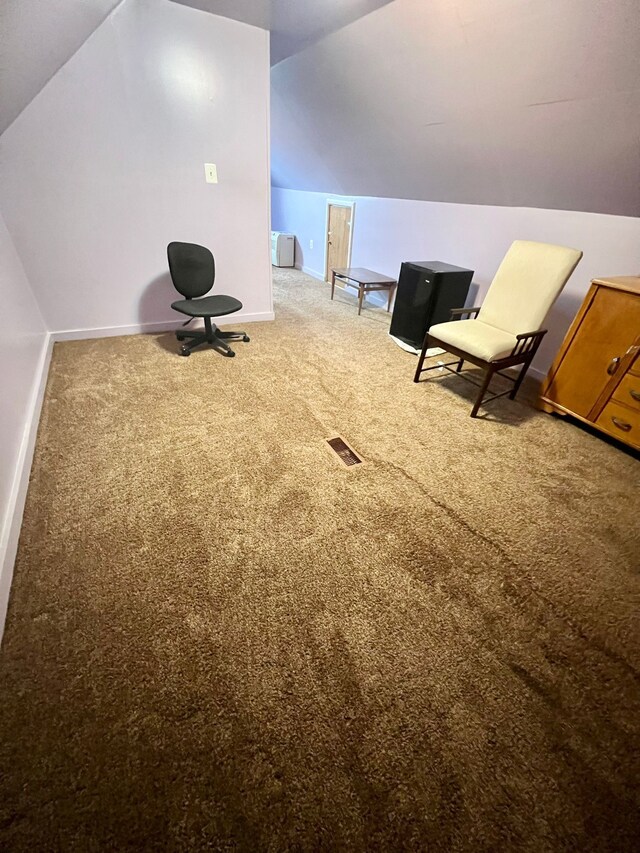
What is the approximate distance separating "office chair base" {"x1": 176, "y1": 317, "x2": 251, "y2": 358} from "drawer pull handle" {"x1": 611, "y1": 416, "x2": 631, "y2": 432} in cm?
276

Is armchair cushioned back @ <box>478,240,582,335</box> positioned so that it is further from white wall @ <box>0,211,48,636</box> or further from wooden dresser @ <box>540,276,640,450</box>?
white wall @ <box>0,211,48,636</box>

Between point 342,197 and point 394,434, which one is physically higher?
point 342,197

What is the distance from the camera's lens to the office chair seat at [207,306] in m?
2.70

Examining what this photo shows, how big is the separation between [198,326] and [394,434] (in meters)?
2.47

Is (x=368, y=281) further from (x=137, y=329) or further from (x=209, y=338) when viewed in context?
(x=137, y=329)

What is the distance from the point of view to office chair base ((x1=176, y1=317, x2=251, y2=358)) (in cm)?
299

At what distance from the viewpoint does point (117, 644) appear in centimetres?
112

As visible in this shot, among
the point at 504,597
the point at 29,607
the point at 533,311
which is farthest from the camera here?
the point at 533,311

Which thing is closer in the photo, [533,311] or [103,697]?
[103,697]

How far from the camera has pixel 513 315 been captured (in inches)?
95.0

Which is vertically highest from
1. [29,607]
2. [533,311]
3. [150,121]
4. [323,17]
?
[323,17]

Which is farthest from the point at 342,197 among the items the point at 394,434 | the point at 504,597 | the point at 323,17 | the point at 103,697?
the point at 103,697

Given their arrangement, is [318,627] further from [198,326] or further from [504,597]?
[198,326]

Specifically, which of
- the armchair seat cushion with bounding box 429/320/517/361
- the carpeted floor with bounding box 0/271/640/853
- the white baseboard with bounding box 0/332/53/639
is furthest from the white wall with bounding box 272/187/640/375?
the white baseboard with bounding box 0/332/53/639
